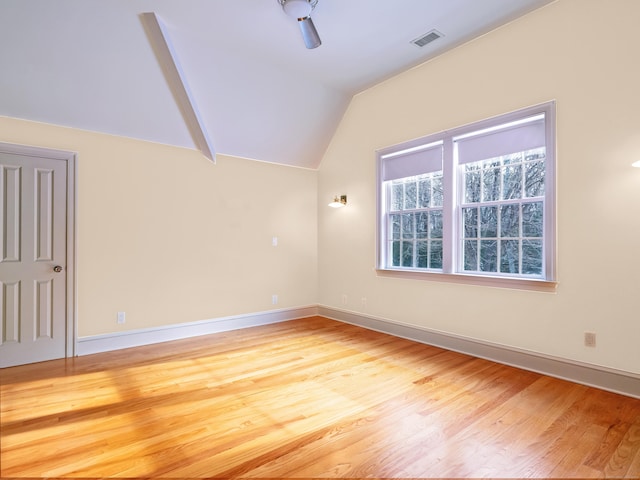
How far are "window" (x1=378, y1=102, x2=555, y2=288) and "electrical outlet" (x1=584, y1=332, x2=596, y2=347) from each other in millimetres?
526

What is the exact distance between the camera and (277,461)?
182cm

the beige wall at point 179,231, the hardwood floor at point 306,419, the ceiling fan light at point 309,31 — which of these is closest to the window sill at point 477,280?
the hardwood floor at point 306,419

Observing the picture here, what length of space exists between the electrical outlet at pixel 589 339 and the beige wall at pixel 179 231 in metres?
3.60

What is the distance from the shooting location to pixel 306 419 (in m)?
2.26

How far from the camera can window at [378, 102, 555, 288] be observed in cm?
308

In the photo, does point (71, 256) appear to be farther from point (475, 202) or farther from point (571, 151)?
point (571, 151)

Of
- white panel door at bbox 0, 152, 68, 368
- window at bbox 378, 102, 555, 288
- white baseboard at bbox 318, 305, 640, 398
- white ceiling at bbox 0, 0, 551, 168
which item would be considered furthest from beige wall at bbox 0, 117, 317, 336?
white baseboard at bbox 318, 305, 640, 398

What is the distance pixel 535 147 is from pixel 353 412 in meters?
2.80

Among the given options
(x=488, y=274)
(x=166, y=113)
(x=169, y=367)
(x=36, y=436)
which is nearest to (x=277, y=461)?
(x=36, y=436)

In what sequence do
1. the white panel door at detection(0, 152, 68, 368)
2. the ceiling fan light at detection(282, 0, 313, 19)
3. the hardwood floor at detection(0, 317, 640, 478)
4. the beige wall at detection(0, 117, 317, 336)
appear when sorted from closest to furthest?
1. the hardwood floor at detection(0, 317, 640, 478)
2. the ceiling fan light at detection(282, 0, 313, 19)
3. the white panel door at detection(0, 152, 68, 368)
4. the beige wall at detection(0, 117, 317, 336)

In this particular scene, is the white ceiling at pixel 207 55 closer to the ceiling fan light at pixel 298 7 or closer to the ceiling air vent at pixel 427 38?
the ceiling air vent at pixel 427 38

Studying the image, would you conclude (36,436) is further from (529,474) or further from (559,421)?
(559,421)

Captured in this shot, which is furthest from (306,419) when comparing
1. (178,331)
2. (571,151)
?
(571,151)

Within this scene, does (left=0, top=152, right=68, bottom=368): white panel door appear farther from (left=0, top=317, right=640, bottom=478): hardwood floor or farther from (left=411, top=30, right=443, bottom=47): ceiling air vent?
(left=411, top=30, right=443, bottom=47): ceiling air vent
